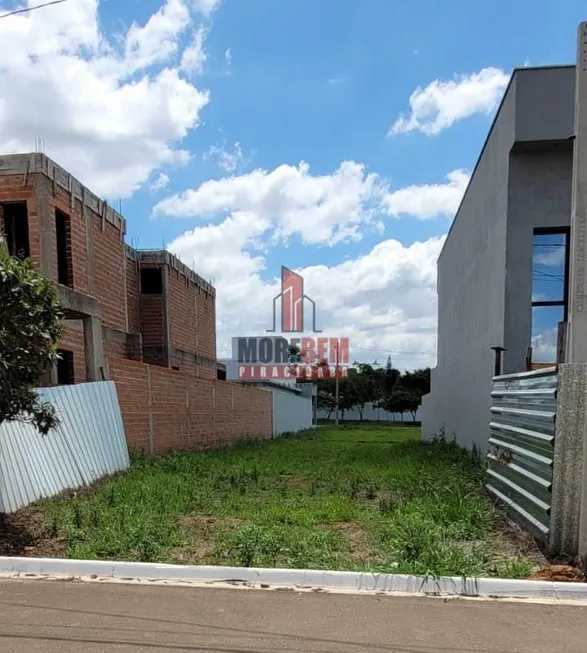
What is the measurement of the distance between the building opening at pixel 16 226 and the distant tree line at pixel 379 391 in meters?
45.9

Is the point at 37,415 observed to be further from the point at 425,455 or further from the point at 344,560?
the point at 425,455

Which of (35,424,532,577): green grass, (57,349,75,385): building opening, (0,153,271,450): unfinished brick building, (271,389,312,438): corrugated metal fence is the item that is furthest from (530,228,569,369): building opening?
(271,389,312,438): corrugated metal fence

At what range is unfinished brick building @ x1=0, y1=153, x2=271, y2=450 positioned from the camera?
9.49m

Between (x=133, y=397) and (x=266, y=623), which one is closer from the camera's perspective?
(x=266, y=623)

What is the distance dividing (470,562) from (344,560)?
1.05 metres

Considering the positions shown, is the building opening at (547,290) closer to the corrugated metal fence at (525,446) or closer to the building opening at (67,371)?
the corrugated metal fence at (525,446)

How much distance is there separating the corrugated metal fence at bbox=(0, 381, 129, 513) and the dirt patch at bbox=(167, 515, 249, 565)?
7.01ft

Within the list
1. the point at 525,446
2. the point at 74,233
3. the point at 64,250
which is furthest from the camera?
the point at 74,233

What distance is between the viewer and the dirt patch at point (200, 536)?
4567mm

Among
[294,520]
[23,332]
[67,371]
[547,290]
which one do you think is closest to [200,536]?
[294,520]

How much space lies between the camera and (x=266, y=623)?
3268 mm

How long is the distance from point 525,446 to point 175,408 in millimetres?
9634

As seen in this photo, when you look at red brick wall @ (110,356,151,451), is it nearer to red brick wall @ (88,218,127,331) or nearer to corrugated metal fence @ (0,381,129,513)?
corrugated metal fence @ (0,381,129,513)

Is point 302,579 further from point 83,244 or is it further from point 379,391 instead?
point 379,391
